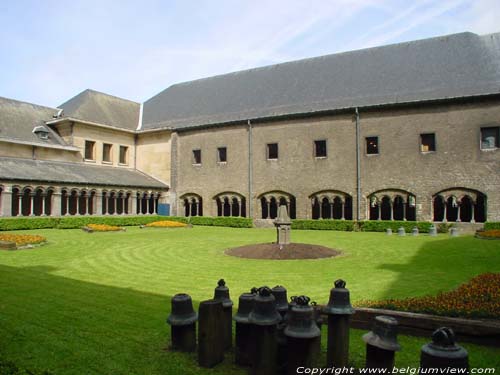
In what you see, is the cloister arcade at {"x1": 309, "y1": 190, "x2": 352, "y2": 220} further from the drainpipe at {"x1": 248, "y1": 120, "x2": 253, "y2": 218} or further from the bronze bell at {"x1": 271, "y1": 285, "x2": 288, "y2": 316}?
the bronze bell at {"x1": 271, "y1": 285, "x2": 288, "y2": 316}

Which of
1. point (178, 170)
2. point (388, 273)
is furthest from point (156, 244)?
point (178, 170)

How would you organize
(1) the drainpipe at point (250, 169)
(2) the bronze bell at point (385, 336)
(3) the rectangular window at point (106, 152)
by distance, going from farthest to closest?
(3) the rectangular window at point (106, 152) < (1) the drainpipe at point (250, 169) < (2) the bronze bell at point (385, 336)

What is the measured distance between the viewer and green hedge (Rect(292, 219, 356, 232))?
25.0m

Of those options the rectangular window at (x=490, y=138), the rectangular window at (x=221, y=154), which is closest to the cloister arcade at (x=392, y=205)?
the rectangular window at (x=490, y=138)

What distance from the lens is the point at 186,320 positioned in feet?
15.0

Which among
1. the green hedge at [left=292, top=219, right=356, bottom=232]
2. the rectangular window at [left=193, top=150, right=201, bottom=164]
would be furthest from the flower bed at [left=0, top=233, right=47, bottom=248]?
the rectangular window at [left=193, top=150, right=201, bottom=164]

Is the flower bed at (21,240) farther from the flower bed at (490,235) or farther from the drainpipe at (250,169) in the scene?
the flower bed at (490,235)

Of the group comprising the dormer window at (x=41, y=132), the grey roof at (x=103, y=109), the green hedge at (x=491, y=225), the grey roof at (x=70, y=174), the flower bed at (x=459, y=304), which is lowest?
the flower bed at (x=459, y=304)

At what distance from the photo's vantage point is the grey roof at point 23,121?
27266mm

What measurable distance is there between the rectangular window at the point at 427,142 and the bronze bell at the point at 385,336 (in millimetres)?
23351

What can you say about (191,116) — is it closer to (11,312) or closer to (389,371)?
(11,312)

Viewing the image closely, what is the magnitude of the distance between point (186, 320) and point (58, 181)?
77.9 feet

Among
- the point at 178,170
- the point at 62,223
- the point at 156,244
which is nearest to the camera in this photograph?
the point at 156,244

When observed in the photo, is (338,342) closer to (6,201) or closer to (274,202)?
(6,201)
